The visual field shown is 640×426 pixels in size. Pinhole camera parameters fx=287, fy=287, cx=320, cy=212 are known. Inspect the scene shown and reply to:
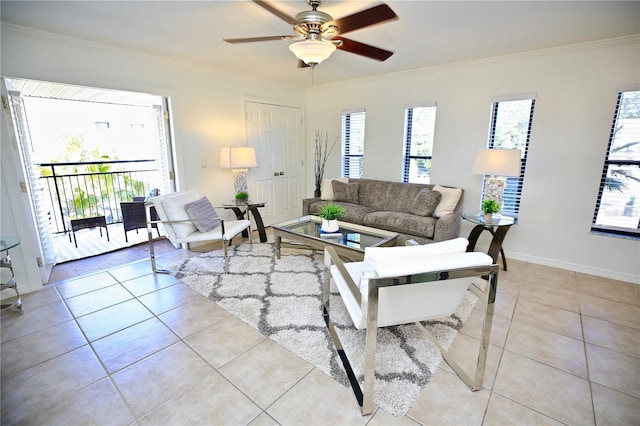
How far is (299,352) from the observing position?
1980 mm

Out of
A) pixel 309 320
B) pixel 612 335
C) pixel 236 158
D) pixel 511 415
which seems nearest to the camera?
pixel 511 415

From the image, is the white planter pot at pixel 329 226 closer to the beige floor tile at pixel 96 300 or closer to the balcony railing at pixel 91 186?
the beige floor tile at pixel 96 300

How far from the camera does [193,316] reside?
7.89ft

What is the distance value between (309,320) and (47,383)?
1674 mm

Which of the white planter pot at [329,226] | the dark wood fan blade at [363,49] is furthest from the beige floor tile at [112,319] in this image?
the dark wood fan blade at [363,49]

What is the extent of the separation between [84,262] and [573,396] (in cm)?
480

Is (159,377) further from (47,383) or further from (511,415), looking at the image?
(511,415)

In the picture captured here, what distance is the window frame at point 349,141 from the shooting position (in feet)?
15.9

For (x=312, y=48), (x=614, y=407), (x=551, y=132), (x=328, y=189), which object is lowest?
(x=614, y=407)

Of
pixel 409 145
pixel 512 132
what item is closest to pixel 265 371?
pixel 409 145

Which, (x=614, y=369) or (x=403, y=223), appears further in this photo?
(x=403, y=223)

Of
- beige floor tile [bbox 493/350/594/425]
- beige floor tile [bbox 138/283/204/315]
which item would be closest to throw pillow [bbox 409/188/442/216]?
beige floor tile [bbox 493/350/594/425]

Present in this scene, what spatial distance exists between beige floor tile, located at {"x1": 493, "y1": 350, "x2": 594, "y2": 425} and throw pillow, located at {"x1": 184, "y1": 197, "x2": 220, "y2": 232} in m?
2.95

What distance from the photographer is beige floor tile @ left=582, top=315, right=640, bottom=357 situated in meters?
2.07
